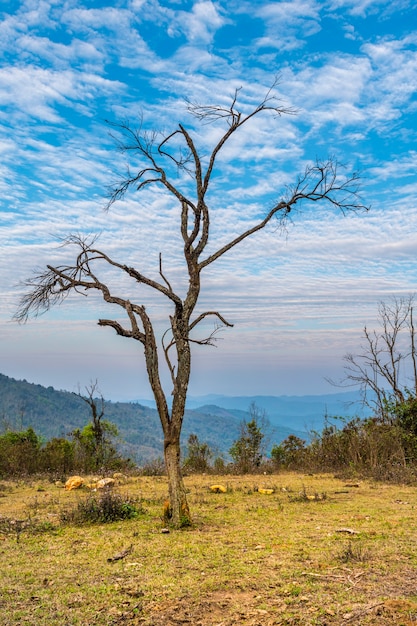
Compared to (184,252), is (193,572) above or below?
below

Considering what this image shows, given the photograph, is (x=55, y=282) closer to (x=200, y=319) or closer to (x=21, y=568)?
(x=200, y=319)

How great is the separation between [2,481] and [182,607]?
41.1ft

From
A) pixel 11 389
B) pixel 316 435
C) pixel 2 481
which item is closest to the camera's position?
pixel 2 481

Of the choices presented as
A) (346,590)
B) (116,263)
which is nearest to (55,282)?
(116,263)

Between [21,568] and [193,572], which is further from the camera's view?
[21,568]

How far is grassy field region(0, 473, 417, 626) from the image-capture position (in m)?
4.73

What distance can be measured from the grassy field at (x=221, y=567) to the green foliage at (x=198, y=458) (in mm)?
7211

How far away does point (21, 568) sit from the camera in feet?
21.0

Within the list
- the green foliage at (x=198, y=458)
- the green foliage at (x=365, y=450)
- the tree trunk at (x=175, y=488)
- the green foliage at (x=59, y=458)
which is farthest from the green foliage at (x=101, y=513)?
the green foliage at (x=198, y=458)

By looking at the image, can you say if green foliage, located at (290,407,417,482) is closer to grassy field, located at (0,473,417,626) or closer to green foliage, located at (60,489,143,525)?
grassy field, located at (0,473,417,626)

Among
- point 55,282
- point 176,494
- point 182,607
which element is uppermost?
point 55,282

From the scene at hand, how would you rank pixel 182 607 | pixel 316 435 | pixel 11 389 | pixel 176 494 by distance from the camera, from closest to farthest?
pixel 182 607 → pixel 176 494 → pixel 316 435 → pixel 11 389

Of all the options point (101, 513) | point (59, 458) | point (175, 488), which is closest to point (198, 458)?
point (59, 458)

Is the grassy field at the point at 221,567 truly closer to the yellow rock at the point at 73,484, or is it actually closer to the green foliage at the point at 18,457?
the yellow rock at the point at 73,484
